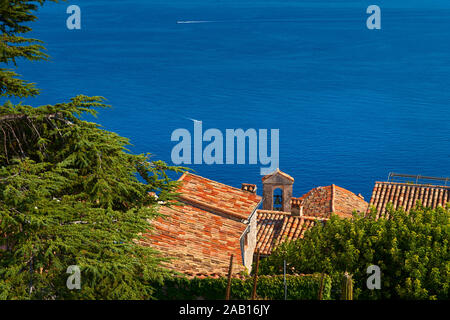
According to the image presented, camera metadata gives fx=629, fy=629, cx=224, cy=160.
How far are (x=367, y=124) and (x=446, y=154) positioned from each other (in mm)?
15187

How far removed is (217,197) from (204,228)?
2.61 metres

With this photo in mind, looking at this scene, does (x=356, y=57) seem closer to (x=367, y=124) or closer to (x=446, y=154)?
(x=367, y=124)

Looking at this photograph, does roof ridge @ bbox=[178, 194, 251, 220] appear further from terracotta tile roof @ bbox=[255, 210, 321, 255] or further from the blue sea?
the blue sea

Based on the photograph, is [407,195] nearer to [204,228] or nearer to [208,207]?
[208,207]

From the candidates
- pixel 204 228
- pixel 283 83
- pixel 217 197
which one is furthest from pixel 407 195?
pixel 283 83

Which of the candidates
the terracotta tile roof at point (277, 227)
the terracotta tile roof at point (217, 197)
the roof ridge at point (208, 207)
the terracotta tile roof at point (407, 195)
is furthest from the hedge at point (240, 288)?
the terracotta tile roof at point (407, 195)

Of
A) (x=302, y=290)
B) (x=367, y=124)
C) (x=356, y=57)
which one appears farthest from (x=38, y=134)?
(x=356, y=57)

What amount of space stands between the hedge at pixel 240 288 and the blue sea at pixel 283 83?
35852 millimetres

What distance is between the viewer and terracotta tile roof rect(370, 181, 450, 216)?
36.1 m

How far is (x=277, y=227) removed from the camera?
103 ft

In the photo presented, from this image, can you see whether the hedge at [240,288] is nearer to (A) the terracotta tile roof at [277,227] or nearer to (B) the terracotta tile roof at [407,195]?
(A) the terracotta tile roof at [277,227]

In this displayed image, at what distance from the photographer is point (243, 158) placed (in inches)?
3356

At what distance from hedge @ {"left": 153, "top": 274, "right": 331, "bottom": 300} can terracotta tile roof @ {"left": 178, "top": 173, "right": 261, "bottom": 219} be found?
22.3 feet

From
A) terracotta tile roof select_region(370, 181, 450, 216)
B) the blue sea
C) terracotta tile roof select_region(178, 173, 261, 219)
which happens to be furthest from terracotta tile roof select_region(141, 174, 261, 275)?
the blue sea
